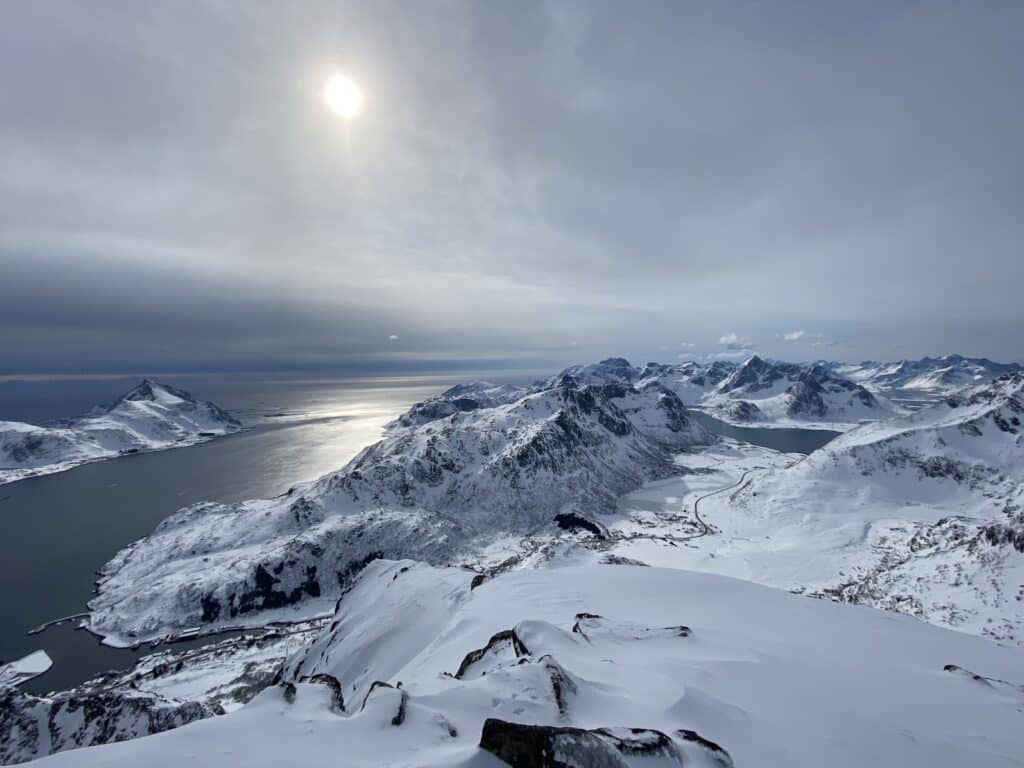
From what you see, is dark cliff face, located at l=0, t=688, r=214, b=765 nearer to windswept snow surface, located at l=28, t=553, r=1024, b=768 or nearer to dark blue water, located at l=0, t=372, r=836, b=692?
windswept snow surface, located at l=28, t=553, r=1024, b=768

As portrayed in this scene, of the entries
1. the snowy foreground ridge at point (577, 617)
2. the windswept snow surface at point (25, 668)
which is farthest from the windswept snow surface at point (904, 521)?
the windswept snow surface at point (25, 668)

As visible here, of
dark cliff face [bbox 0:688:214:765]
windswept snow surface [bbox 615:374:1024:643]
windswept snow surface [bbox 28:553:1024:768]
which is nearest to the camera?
windswept snow surface [bbox 28:553:1024:768]

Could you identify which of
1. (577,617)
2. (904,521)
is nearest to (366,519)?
(577,617)

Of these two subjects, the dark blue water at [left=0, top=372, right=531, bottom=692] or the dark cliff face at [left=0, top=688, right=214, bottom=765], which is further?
the dark blue water at [left=0, top=372, right=531, bottom=692]

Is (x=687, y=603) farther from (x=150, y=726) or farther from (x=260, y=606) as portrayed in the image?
(x=260, y=606)

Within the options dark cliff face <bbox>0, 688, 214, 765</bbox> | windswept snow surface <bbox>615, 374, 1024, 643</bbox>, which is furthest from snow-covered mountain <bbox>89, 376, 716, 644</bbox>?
dark cliff face <bbox>0, 688, 214, 765</bbox>

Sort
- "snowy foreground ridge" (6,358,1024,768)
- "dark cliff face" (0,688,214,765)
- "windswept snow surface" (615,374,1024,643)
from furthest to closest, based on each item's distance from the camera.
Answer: "windswept snow surface" (615,374,1024,643), "dark cliff face" (0,688,214,765), "snowy foreground ridge" (6,358,1024,768)
